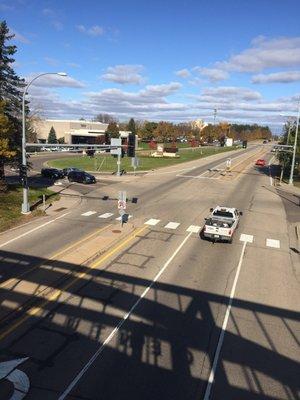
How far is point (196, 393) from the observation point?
35.6 ft

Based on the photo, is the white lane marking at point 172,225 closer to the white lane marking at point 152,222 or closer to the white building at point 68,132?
the white lane marking at point 152,222

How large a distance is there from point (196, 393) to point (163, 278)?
8.31 meters

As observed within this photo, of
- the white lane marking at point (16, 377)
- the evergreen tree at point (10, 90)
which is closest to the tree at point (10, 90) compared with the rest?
the evergreen tree at point (10, 90)

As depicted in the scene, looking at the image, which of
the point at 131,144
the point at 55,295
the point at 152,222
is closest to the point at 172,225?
the point at 152,222

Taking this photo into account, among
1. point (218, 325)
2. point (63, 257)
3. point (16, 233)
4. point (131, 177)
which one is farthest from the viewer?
point (131, 177)

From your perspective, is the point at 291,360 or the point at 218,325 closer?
the point at 291,360

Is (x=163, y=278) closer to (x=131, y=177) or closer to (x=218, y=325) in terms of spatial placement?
(x=218, y=325)

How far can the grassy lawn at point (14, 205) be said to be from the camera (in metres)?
29.0

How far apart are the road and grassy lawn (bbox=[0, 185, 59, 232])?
1557 millimetres

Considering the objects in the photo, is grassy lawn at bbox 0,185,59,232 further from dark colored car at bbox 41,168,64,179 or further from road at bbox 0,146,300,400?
dark colored car at bbox 41,168,64,179

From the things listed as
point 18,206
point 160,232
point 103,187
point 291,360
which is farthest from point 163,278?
point 103,187

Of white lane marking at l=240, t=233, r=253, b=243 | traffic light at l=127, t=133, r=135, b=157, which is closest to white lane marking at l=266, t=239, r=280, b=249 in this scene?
white lane marking at l=240, t=233, r=253, b=243

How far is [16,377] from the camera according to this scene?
11047 mm

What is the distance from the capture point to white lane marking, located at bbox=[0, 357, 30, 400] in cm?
1042
